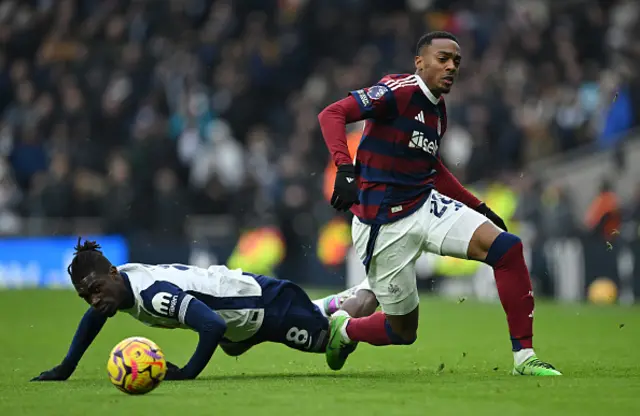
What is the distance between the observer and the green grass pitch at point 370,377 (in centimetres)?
608

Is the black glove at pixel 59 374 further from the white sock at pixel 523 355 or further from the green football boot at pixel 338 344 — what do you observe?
the white sock at pixel 523 355

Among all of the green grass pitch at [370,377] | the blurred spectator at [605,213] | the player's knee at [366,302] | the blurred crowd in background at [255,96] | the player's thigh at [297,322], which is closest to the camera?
the green grass pitch at [370,377]

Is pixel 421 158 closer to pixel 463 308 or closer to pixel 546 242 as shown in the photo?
pixel 463 308

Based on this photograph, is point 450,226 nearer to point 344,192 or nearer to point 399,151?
point 399,151

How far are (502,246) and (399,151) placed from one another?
35.8 inches

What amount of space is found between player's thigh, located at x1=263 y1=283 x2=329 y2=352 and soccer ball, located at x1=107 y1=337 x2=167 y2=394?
1495 millimetres

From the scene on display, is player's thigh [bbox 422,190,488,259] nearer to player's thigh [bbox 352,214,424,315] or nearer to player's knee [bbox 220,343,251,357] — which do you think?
player's thigh [bbox 352,214,424,315]

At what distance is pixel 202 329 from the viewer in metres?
7.38

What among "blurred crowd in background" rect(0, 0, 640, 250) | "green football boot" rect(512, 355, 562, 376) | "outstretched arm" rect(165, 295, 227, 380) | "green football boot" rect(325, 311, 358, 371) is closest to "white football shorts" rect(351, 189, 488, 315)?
"green football boot" rect(325, 311, 358, 371)

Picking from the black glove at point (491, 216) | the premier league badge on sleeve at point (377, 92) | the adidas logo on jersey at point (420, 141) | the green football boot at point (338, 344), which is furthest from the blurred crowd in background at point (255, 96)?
the premier league badge on sleeve at point (377, 92)

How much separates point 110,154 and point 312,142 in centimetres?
365

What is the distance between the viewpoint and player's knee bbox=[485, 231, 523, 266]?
7.61 m

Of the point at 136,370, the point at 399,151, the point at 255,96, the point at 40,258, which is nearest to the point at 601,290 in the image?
the point at 255,96

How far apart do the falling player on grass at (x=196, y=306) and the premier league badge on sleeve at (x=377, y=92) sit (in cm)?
147
